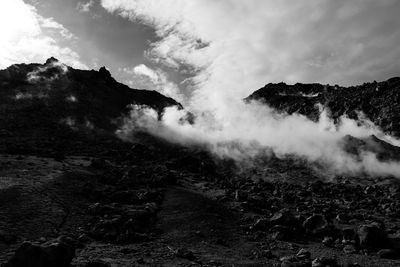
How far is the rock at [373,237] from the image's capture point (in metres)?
22.7

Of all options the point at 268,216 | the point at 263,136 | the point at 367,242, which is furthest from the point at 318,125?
the point at 367,242

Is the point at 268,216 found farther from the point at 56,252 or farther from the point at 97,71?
the point at 97,71

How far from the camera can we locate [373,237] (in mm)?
22875

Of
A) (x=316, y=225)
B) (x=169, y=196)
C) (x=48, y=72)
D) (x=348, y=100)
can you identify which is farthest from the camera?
(x=48, y=72)

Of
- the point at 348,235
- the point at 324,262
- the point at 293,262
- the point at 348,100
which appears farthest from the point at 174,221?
the point at 348,100

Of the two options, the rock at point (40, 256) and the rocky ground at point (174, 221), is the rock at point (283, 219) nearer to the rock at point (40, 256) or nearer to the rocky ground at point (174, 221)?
the rocky ground at point (174, 221)

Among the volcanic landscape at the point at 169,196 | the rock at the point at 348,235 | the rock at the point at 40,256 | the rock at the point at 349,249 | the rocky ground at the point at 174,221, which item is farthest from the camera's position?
the rock at the point at 348,235

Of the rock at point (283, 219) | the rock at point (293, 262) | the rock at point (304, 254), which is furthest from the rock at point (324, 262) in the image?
the rock at point (283, 219)

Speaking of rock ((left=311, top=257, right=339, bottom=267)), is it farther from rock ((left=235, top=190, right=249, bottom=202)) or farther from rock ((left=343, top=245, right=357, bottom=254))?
rock ((left=235, top=190, right=249, bottom=202))

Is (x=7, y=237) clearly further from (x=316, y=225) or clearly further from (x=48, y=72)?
(x=48, y=72)

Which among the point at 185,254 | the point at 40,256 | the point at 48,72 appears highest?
the point at 48,72

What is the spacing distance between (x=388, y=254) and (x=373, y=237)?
1.50 meters

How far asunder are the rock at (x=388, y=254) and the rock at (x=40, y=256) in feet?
51.4


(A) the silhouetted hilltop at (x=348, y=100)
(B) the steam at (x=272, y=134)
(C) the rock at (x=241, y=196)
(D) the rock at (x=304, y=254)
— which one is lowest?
(D) the rock at (x=304, y=254)
